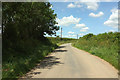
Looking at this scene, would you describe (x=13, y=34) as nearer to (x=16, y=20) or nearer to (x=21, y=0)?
(x=16, y=20)

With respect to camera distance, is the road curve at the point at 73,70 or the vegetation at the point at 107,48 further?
the vegetation at the point at 107,48

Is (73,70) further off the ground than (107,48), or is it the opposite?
(107,48)

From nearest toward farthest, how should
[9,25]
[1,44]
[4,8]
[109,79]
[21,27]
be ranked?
[109,79] → [4,8] → [1,44] → [9,25] → [21,27]

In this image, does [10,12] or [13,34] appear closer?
[10,12]

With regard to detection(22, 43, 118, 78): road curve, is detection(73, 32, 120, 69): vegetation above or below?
above

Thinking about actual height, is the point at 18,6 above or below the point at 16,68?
above

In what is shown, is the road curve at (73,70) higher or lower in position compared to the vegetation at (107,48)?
lower

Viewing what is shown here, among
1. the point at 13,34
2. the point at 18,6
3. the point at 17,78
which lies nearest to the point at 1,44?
the point at 13,34

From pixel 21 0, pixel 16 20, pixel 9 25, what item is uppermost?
pixel 21 0

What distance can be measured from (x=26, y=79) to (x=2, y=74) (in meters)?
1.31

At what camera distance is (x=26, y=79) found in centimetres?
500

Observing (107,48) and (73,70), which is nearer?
(73,70)

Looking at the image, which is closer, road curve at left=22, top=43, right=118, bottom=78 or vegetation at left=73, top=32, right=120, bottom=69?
road curve at left=22, top=43, right=118, bottom=78

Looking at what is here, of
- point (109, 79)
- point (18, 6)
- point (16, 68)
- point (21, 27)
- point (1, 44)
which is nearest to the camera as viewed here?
point (109, 79)
